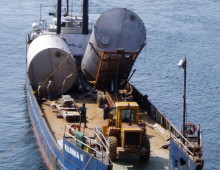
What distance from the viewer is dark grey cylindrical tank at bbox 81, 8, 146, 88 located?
1221 inches

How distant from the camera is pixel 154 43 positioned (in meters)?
64.3

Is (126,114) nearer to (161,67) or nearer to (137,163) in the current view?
(137,163)

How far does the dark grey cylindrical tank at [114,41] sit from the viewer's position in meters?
31.0

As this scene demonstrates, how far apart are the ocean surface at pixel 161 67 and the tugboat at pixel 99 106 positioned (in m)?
4.11

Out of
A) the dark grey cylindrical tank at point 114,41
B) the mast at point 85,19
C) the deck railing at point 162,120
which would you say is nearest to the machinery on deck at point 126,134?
the deck railing at point 162,120

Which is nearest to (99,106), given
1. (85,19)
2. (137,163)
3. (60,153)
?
(60,153)

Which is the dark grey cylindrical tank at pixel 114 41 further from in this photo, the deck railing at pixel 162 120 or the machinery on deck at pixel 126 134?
the machinery on deck at pixel 126 134

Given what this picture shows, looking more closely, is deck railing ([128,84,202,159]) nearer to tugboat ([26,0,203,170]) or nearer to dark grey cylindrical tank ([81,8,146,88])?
tugboat ([26,0,203,170])

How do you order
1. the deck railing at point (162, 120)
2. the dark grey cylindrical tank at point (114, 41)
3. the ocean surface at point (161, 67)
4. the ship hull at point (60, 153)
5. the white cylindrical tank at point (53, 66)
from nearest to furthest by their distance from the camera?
the ship hull at point (60, 153) → the deck railing at point (162, 120) → the dark grey cylindrical tank at point (114, 41) → the white cylindrical tank at point (53, 66) → the ocean surface at point (161, 67)

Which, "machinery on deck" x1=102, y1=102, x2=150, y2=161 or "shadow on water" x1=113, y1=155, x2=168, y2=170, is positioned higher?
"machinery on deck" x1=102, y1=102, x2=150, y2=161

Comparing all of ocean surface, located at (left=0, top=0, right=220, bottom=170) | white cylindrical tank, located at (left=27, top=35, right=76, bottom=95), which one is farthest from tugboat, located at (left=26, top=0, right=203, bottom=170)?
ocean surface, located at (left=0, top=0, right=220, bottom=170)

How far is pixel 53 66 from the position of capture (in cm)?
3350

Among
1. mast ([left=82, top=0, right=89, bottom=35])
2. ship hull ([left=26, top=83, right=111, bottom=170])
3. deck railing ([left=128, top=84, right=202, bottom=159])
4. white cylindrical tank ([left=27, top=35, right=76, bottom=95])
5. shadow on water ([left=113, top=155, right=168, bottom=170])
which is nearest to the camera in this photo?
ship hull ([left=26, top=83, right=111, bottom=170])

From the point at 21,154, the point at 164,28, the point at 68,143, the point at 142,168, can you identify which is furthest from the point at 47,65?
the point at 164,28
